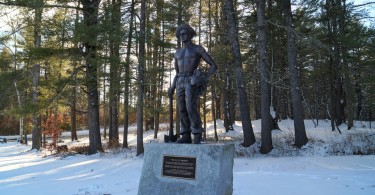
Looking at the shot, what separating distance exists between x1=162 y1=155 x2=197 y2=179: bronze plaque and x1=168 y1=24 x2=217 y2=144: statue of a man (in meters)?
0.48

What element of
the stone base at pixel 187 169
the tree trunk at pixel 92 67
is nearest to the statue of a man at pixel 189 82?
the stone base at pixel 187 169

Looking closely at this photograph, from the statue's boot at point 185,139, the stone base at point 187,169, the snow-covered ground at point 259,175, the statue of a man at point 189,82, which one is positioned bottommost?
the snow-covered ground at point 259,175

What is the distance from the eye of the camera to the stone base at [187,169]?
5.47 meters

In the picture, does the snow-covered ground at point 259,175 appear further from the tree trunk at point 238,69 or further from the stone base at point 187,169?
the stone base at point 187,169

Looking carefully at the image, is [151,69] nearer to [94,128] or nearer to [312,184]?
[94,128]

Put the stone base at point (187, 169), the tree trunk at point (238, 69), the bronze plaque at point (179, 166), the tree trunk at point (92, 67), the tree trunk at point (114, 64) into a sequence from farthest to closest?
the tree trunk at point (238, 69) < the tree trunk at point (92, 67) < the tree trunk at point (114, 64) < the bronze plaque at point (179, 166) < the stone base at point (187, 169)

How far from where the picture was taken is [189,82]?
6.11 meters

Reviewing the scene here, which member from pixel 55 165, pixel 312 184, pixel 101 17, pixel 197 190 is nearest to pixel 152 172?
pixel 197 190

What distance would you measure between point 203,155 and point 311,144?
36.3ft

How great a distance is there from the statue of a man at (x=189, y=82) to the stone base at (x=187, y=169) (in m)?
0.45

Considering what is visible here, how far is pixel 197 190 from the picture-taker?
216 inches

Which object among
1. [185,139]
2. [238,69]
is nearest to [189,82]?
[185,139]

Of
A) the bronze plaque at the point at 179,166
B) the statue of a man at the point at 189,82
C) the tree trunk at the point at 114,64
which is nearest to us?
the bronze plaque at the point at 179,166

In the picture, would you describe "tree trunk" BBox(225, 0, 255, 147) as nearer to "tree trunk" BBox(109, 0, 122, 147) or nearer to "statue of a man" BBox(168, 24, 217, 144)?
"tree trunk" BBox(109, 0, 122, 147)
